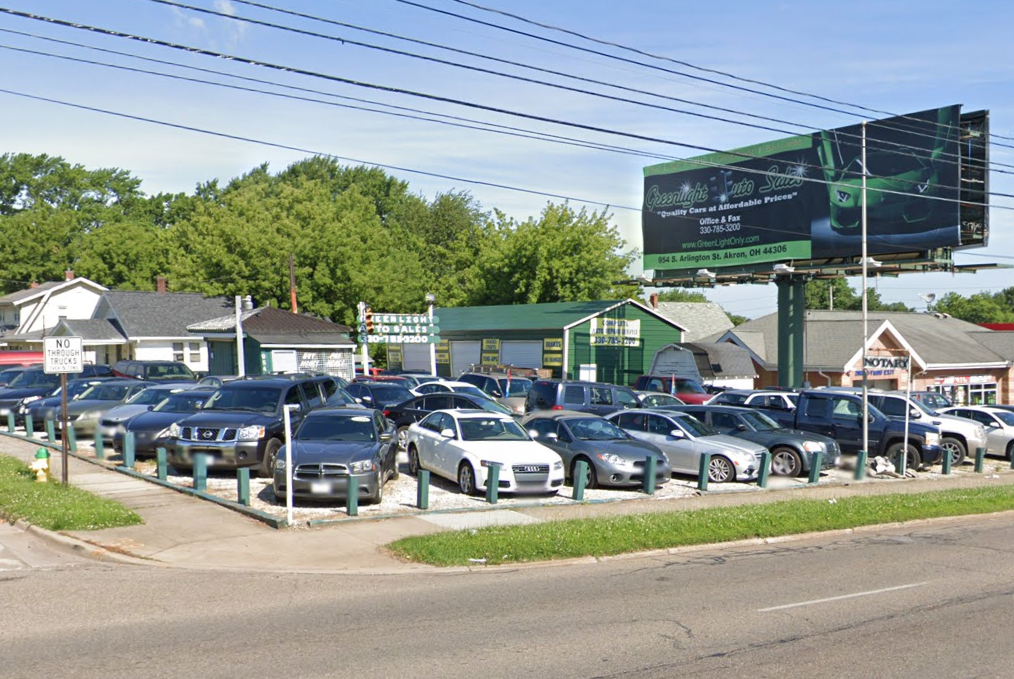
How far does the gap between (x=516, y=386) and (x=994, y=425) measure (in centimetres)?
1504

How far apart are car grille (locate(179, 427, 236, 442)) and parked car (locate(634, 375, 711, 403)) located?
66.1 ft

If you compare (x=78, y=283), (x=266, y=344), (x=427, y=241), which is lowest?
(x=266, y=344)

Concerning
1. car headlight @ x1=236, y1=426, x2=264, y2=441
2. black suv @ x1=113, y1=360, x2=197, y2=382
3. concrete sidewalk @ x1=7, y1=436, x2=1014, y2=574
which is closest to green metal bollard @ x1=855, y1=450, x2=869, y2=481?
concrete sidewalk @ x1=7, y1=436, x2=1014, y2=574

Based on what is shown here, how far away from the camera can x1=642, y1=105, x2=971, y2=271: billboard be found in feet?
119

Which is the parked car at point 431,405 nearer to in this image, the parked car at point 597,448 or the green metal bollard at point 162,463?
the parked car at point 597,448

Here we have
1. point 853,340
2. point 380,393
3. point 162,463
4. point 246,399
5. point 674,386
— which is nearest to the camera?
point 162,463

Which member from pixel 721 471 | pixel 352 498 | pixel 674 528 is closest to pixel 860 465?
pixel 721 471

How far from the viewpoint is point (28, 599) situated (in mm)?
9797

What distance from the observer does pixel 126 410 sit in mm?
21531

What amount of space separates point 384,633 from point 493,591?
2.24 meters

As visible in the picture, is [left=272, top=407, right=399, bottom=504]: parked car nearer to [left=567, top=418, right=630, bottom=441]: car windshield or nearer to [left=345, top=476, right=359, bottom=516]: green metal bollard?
[left=345, top=476, right=359, bottom=516]: green metal bollard

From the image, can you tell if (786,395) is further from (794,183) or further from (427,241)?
(427,241)

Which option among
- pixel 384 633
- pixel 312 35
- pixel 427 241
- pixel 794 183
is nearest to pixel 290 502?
pixel 384 633

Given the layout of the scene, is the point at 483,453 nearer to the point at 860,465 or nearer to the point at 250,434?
the point at 250,434
